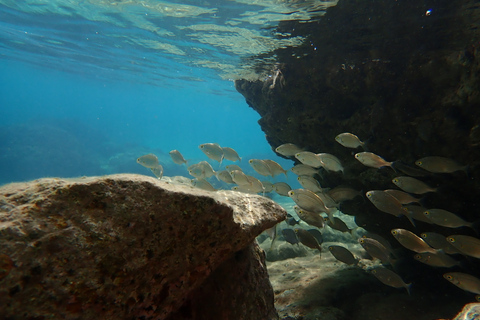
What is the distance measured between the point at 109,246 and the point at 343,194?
4.72 metres

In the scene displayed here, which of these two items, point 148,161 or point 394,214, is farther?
point 148,161

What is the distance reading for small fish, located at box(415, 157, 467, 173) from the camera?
4059mm

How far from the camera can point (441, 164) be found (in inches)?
163

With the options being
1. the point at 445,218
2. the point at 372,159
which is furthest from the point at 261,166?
the point at 445,218

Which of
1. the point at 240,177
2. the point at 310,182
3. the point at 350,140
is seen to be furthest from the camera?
the point at 240,177

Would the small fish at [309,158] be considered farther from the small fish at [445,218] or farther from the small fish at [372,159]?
the small fish at [445,218]

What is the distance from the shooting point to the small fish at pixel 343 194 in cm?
512

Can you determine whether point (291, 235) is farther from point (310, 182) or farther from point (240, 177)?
point (240, 177)

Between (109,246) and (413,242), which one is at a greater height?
(109,246)

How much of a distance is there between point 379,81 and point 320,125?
1.82 meters

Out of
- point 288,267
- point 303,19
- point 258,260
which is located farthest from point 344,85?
point 258,260

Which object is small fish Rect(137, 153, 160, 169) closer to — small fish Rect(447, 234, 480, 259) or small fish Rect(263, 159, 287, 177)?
small fish Rect(263, 159, 287, 177)

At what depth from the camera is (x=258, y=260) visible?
3.28 m

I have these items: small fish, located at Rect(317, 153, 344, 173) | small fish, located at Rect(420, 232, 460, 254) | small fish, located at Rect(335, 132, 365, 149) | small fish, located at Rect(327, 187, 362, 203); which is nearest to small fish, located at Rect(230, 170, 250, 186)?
small fish, located at Rect(317, 153, 344, 173)
